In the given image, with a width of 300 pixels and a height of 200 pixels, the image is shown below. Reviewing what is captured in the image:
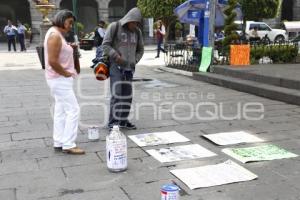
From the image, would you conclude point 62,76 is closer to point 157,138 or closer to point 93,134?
point 93,134

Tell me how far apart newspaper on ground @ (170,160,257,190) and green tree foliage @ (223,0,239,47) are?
11.4 meters

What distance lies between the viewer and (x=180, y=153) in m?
5.61

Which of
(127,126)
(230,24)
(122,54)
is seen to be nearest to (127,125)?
(127,126)

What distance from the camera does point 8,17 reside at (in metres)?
37.1

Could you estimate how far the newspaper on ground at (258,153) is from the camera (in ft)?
17.5

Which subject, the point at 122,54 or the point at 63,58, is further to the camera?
the point at 122,54

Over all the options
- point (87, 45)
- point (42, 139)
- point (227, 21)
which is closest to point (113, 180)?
point (42, 139)

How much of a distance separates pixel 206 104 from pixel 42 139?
12.2 feet

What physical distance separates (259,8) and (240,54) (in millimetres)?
16622

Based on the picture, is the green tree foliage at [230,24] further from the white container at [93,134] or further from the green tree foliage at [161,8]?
the green tree foliage at [161,8]

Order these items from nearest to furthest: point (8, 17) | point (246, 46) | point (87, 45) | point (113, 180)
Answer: point (113, 180), point (246, 46), point (87, 45), point (8, 17)

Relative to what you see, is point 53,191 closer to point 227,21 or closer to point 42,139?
point 42,139

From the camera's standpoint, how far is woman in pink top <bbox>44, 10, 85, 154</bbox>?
17.4 feet

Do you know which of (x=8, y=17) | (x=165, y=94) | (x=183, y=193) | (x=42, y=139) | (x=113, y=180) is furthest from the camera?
(x=8, y=17)
